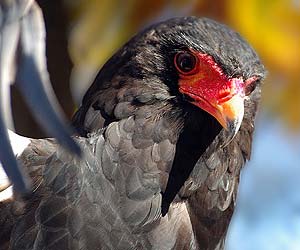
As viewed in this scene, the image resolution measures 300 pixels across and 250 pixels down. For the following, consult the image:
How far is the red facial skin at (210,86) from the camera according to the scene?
93.0 inches

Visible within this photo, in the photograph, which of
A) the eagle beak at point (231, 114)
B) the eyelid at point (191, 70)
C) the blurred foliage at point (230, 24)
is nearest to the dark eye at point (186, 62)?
the eyelid at point (191, 70)

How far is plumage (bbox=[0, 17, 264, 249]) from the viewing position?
7.82 ft

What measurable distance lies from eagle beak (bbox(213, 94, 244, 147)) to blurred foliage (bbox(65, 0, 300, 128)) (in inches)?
36.9

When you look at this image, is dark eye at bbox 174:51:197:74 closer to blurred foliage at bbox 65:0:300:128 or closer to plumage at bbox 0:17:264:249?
plumage at bbox 0:17:264:249

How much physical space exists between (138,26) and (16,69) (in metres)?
1.96

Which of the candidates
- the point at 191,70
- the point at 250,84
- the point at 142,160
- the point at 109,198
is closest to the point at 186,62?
the point at 191,70

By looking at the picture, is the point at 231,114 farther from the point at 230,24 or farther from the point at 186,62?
the point at 230,24

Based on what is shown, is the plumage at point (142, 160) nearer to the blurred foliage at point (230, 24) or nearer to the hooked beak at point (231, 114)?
the hooked beak at point (231, 114)

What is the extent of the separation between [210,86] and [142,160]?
255mm

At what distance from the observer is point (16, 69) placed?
1.46 metres

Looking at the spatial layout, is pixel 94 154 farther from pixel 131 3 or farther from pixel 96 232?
pixel 131 3

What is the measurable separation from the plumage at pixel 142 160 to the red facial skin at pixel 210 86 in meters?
0.02

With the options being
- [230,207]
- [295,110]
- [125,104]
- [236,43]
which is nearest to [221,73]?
[236,43]

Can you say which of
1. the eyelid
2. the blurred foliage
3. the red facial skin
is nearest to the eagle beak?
the red facial skin
